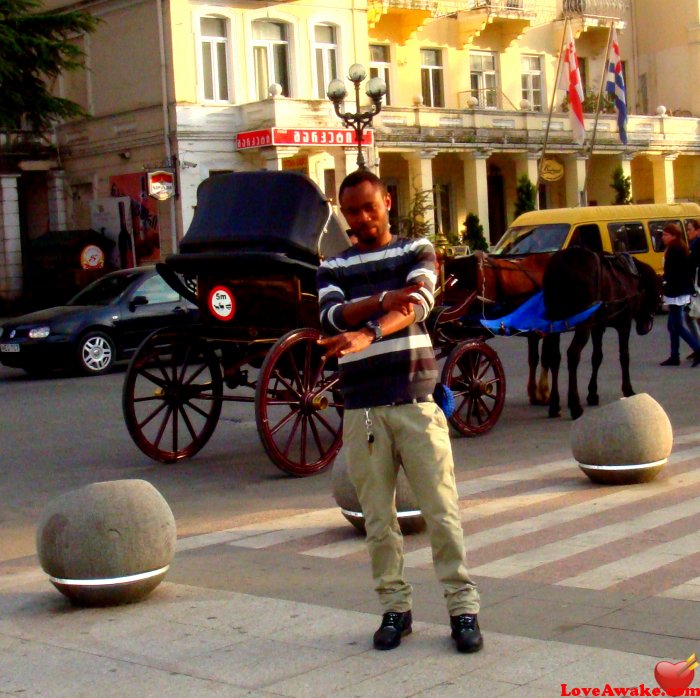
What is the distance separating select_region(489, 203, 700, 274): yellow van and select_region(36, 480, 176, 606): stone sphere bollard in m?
19.7

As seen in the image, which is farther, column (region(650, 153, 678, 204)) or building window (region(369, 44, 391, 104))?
column (region(650, 153, 678, 204))

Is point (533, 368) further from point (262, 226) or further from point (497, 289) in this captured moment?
point (262, 226)

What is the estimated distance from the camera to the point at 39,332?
776 inches

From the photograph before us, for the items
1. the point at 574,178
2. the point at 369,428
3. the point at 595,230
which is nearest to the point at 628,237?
the point at 595,230

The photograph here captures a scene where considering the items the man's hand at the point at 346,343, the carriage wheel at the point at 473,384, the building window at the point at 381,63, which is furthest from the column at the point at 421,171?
the man's hand at the point at 346,343

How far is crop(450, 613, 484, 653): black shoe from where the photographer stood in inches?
211

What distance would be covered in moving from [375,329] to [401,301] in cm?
20

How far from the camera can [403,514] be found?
7.91m

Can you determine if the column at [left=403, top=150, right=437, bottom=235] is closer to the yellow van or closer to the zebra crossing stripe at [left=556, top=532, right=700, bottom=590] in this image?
the yellow van

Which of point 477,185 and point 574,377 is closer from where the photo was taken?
point 574,377

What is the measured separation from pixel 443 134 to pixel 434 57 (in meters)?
3.94

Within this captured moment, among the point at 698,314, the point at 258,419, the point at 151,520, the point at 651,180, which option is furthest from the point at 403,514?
the point at 651,180

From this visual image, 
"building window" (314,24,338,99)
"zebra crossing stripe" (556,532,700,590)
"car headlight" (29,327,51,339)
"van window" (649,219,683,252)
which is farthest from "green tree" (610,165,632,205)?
"zebra crossing stripe" (556,532,700,590)

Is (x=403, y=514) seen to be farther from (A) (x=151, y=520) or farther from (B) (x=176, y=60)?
(B) (x=176, y=60)
